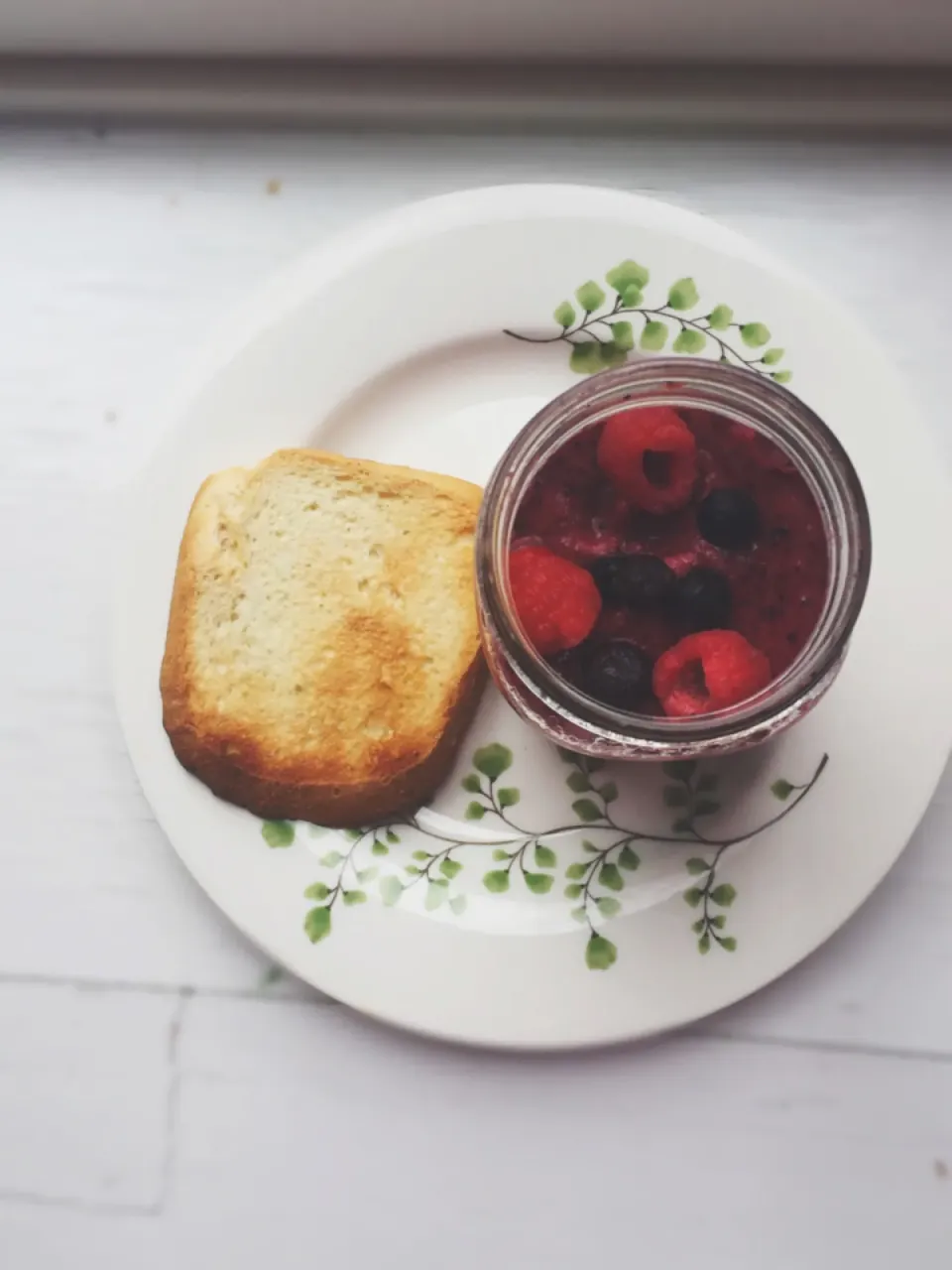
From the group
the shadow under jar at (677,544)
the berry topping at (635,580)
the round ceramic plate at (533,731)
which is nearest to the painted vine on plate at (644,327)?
the round ceramic plate at (533,731)

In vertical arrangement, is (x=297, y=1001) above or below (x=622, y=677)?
below

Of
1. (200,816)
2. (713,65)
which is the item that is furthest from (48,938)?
(713,65)

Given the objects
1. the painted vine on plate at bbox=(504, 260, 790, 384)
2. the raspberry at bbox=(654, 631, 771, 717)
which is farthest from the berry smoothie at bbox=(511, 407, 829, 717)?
the painted vine on plate at bbox=(504, 260, 790, 384)

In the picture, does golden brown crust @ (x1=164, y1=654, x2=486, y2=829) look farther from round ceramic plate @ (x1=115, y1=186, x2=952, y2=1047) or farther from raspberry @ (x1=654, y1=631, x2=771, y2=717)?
raspberry @ (x1=654, y1=631, x2=771, y2=717)

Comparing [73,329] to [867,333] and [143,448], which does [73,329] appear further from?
[867,333]

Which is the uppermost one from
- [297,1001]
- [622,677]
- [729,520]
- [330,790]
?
[729,520]

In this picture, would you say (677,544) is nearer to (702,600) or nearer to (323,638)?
(702,600)

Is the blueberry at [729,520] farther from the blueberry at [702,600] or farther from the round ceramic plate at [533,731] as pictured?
the round ceramic plate at [533,731]

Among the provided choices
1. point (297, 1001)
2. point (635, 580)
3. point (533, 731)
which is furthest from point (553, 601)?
point (297, 1001)
